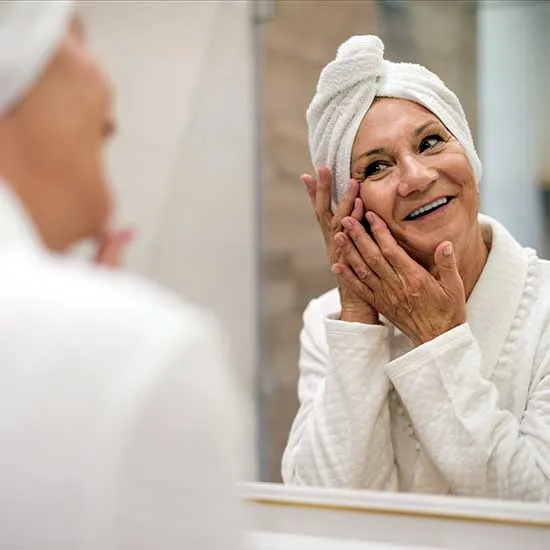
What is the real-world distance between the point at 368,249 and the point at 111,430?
0.51m

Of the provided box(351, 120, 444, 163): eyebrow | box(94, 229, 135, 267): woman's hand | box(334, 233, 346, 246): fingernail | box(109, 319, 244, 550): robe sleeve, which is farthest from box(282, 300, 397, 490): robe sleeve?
box(109, 319, 244, 550): robe sleeve

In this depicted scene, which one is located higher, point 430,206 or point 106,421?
point 430,206

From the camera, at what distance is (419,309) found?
1131 mm

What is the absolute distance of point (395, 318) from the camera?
3.78ft

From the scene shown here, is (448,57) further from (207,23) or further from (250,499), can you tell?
(250,499)

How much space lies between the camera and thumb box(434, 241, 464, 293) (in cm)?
112

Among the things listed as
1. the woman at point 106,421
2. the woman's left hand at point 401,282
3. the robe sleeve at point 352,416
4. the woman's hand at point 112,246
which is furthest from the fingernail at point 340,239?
the woman at point 106,421

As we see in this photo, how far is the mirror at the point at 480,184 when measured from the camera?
1108 mm

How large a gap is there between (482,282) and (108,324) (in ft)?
1.76

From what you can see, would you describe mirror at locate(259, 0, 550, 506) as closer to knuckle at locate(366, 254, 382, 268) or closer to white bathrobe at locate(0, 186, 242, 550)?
knuckle at locate(366, 254, 382, 268)

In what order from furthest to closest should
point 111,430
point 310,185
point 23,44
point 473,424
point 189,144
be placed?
point 189,144, point 310,185, point 473,424, point 23,44, point 111,430

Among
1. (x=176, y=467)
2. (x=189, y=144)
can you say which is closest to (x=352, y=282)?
(x=189, y=144)

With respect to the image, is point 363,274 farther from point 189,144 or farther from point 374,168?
point 189,144

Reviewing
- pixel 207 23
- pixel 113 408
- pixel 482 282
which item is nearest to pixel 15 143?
pixel 207 23
